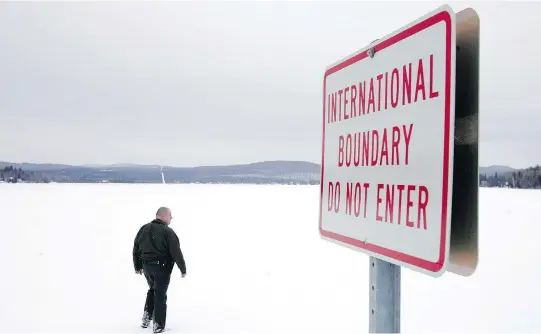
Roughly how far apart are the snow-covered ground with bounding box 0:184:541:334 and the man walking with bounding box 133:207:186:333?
1.13ft

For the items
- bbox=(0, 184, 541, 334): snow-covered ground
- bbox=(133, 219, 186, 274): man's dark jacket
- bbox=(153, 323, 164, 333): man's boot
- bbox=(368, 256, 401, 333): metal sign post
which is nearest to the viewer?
bbox=(368, 256, 401, 333): metal sign post

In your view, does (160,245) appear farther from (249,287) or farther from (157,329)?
(249,287)

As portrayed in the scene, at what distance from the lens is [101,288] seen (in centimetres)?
880

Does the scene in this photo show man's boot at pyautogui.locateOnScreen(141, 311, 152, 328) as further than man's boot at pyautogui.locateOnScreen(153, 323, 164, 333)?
Yes

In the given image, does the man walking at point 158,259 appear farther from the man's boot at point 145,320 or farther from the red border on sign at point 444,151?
Result: the red border on sign at point 444,151

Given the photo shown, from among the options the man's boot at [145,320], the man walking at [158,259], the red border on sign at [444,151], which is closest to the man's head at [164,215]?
the man walking at [158,259]

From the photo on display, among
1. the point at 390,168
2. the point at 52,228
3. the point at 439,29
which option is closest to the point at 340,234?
the point at 390,168

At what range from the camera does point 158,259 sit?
20.6ft

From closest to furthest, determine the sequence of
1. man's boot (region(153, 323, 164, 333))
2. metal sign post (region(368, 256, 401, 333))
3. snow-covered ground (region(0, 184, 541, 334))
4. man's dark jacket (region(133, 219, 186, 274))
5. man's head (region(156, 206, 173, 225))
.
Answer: metal sign post (region(368, 256, 401, 333))
man's boot (region(153, 323, 164, 333))
man's dark jacket (region(133, 219, 186, 274))
man's head (region(156, 206, 173, 225))
snow-covered ground (region(0, 184, 541, 334))

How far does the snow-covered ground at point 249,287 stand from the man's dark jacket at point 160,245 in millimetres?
998

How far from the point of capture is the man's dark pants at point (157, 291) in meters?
6.17

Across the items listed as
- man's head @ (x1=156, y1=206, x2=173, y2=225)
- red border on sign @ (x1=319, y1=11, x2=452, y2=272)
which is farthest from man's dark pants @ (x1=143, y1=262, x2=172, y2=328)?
red border on sign @ (x1=319, y1=11, x2=452, y2=272)

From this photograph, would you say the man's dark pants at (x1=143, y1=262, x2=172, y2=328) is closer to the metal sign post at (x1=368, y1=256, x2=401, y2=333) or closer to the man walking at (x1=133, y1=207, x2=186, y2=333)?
the man walking at (x1=133, y1=207, x2=186, y2=333)

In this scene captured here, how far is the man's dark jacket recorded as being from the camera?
6.27 m
